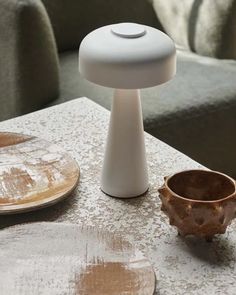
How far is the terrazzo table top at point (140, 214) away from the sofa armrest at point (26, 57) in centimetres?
42

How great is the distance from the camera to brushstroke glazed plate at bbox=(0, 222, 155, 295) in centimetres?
85

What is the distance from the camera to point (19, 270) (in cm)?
88

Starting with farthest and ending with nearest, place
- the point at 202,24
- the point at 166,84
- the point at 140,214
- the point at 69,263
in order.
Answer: the point at 202,24 < the point at 166,84 < the point at 140,214 < the point at 69,263

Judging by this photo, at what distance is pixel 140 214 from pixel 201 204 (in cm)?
14

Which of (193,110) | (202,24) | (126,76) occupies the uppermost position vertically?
(126,76)

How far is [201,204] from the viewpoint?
917 mm

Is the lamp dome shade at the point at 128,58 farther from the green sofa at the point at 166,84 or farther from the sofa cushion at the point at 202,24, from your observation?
the sofa cushion at the point at 202,24

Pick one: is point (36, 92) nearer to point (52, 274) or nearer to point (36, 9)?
point (36, 9)

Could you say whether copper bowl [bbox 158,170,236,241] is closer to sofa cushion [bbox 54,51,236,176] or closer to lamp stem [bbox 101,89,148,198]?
lamp stem [bbox 101,89,148,198]

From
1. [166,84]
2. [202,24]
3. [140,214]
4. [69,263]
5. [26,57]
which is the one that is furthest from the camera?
[202,24]

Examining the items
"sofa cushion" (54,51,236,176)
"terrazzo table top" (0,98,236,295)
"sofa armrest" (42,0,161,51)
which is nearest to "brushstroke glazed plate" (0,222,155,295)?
"terrazzo table top" (0,98,236,295)

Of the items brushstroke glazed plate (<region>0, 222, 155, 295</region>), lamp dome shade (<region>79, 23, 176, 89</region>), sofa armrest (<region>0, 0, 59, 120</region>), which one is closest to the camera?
brushstroke glazed plate (<region>0, 222, 155, 295</region>)

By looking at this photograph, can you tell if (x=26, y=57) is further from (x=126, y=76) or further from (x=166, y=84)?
(x=126, y=76)

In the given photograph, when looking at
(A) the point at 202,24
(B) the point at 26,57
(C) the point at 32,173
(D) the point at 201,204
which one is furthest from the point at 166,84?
(D) the point at 201,204
